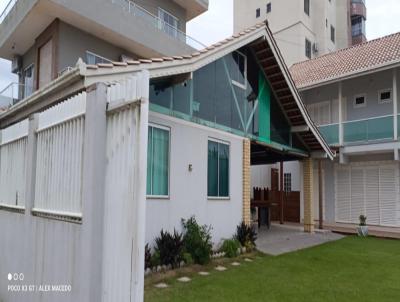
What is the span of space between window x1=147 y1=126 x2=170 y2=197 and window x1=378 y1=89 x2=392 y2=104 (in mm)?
Answer: 12784

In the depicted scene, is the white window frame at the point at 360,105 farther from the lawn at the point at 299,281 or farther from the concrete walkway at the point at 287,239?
the lawn at the point at 299,281

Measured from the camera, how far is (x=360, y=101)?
59.3 ft

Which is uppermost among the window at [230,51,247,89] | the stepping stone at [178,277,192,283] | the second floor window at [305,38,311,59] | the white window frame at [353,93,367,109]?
the second floor window at [305,38,311,59]

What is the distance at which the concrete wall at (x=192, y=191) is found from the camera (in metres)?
8.20

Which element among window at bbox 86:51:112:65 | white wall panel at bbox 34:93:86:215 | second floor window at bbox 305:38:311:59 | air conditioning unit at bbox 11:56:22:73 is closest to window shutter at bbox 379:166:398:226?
window at bbox 86:51:112:65

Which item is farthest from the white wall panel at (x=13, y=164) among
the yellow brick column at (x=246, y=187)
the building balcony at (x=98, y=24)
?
the building balcony at (x=98, y=24)

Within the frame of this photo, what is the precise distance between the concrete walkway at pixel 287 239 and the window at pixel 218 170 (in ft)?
7.39

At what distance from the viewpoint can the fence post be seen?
3.41 metres

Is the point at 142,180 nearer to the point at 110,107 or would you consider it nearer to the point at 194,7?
the point at 110,107

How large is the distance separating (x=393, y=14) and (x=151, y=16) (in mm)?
33119

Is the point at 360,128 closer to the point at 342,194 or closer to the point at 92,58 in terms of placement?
the point at 342,194

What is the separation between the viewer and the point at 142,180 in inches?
123

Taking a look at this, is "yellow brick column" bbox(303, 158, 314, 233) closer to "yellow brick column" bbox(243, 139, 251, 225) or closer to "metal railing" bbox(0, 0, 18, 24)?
"yellow brick column" bbox(243, 139, 251, 225)

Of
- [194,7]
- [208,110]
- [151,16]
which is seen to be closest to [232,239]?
[208,110]
